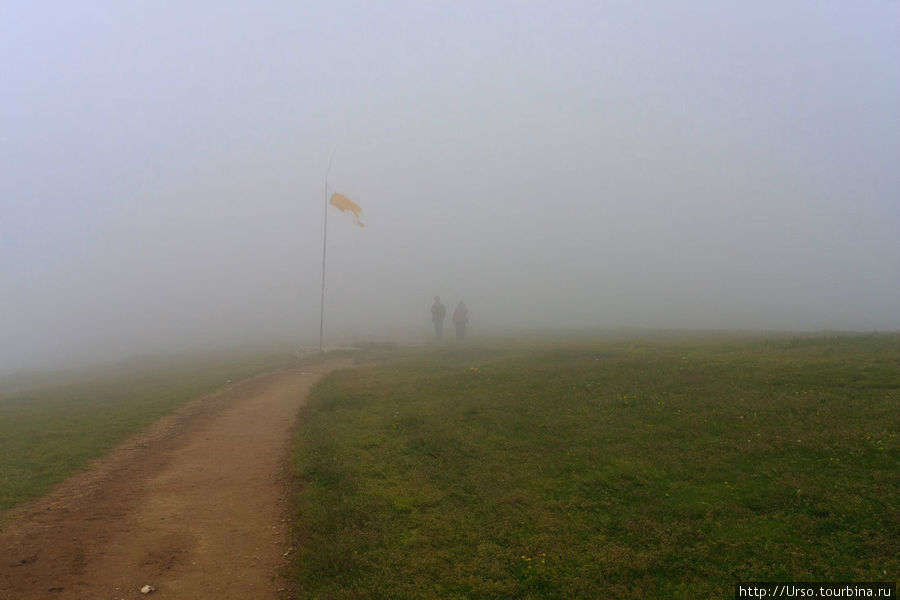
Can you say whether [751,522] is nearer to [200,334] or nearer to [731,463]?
[731,463]

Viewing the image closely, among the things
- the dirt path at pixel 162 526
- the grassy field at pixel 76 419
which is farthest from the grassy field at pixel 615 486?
the grassy field at pixel 76 419

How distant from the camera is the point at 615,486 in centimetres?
940

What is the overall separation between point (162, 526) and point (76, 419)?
11650 mm

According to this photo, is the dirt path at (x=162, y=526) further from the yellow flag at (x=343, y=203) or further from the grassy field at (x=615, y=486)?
the yellow flag at (x=343, y=203)

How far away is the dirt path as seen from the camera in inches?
297

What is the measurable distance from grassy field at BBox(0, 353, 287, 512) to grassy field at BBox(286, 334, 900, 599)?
17.9 feet

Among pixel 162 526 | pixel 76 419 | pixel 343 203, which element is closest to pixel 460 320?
pixel 343 203

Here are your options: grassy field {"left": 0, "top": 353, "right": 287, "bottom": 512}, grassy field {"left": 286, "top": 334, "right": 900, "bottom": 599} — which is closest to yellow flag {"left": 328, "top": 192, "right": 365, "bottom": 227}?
grassy field {"left": 0, "top": 353, "right": 287, "bottom": 512}

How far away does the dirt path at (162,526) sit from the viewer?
7.54 m

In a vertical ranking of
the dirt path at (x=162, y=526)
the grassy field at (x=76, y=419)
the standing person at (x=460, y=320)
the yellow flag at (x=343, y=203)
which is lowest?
the dirt path at (x=162, y=526)

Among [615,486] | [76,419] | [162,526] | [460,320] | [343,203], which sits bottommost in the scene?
[162,526]

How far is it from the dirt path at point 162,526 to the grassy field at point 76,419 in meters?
0.78

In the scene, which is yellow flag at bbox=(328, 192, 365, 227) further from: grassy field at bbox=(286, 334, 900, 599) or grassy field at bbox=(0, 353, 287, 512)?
grassy field at bbox=(286, 334, 900, 599)

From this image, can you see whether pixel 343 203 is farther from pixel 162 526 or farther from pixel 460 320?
pixel 162 526
